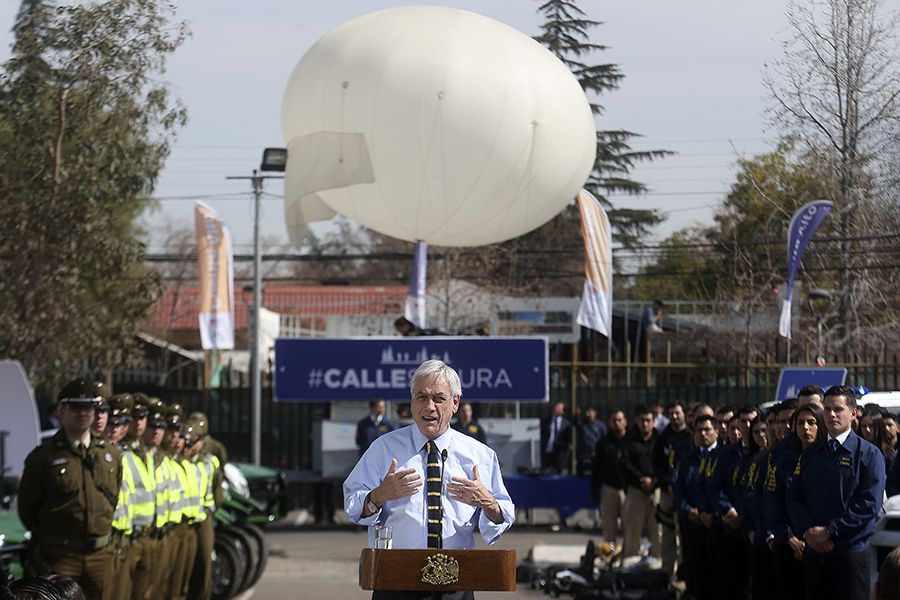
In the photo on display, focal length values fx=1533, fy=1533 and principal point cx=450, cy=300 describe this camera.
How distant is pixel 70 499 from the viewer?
398 inches

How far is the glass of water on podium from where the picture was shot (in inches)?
236

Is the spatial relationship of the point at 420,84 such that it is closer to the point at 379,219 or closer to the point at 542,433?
the point at 379,219

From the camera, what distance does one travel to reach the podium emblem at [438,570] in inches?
233

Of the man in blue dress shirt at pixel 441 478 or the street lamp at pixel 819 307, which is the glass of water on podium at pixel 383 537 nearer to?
the man in blue dress shirt at pixel 441 478

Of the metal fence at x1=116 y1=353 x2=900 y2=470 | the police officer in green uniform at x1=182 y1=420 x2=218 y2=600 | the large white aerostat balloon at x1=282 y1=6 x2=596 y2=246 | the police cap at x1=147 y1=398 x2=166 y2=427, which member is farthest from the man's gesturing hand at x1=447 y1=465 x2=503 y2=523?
the metal fence at x1=116 y1=353 x2=900 y2=470

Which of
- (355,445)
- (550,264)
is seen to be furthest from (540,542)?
(550,264)

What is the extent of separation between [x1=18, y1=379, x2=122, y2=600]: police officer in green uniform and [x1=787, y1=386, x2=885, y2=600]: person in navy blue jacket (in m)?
4.67

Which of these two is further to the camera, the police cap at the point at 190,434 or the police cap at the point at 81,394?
the police cap at the point at 190,434

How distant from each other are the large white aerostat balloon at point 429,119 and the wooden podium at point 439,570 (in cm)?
1177

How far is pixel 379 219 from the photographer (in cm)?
1848

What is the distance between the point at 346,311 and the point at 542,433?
37646mm

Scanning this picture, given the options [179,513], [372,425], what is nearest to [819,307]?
[372,425]

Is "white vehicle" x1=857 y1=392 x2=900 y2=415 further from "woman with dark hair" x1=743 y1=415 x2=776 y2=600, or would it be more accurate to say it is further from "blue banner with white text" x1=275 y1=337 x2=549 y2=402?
"blue banner with white text" x1=275 y1=337 x2=549 y2=402

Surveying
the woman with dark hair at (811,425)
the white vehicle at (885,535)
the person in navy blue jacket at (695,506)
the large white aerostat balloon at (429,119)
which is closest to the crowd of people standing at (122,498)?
the large white aerostat balloon at (429,119)
